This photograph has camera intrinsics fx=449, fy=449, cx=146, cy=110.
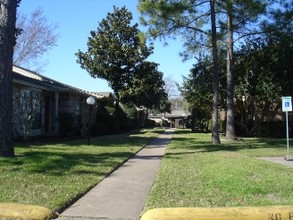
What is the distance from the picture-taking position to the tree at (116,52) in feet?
119

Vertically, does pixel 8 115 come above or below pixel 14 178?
above

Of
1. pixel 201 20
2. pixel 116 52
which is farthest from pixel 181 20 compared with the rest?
pixel 116 52

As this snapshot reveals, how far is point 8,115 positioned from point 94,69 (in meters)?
23.9

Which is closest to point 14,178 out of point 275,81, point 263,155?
point 263,155

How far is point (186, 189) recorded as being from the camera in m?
9.10

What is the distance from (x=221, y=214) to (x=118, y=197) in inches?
92.8

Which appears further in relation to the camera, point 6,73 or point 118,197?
point 6,73

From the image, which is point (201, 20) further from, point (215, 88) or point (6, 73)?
point (6, 73)

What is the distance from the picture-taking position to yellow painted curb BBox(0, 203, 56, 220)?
6.72m

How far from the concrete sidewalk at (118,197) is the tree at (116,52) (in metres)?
24.5

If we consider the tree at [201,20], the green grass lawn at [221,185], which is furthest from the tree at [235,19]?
the green grass lawn at [221,185]

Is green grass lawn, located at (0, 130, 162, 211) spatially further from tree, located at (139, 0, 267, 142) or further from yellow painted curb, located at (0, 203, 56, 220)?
tree, located at (139, 0, 267, 142)

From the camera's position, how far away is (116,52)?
1414 inches

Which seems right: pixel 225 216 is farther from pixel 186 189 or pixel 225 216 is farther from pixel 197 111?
pixel 197 111
